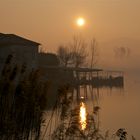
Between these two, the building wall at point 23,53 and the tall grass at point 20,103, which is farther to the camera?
Answer: the building wall at point 23,53

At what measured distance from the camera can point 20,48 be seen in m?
30.8

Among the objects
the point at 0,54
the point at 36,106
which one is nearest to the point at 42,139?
the point at 36,106

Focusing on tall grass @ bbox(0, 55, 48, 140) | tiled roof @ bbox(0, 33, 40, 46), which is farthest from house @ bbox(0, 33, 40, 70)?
tall grass @ bbox(0, 55, 48, 140)

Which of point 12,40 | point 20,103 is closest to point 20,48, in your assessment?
point 12,40

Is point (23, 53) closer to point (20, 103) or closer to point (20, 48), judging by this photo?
point (20, 48)

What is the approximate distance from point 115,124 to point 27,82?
32.1 ft

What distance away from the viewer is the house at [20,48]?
29.9 meters

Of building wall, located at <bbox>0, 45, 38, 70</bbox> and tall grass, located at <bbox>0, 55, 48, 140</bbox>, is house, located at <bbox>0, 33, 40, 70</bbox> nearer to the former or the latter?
building wall, located at <bbox>0, 45, 38, 70</bbox>

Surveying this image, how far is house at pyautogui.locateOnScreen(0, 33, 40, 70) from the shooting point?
29859mm

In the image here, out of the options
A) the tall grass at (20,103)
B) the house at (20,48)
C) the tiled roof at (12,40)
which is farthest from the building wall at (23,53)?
the tall grass at (20,103)

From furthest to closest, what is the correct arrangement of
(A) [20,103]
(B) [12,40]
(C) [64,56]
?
(C) [64,56] < (B) [12,40] < (A) [20,103]

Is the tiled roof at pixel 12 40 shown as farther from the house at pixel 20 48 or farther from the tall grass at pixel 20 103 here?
the tall grass at pixel 20 103

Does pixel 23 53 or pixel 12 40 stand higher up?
pixel 12 40

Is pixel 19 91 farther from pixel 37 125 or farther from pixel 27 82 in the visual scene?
pixel 37 125
